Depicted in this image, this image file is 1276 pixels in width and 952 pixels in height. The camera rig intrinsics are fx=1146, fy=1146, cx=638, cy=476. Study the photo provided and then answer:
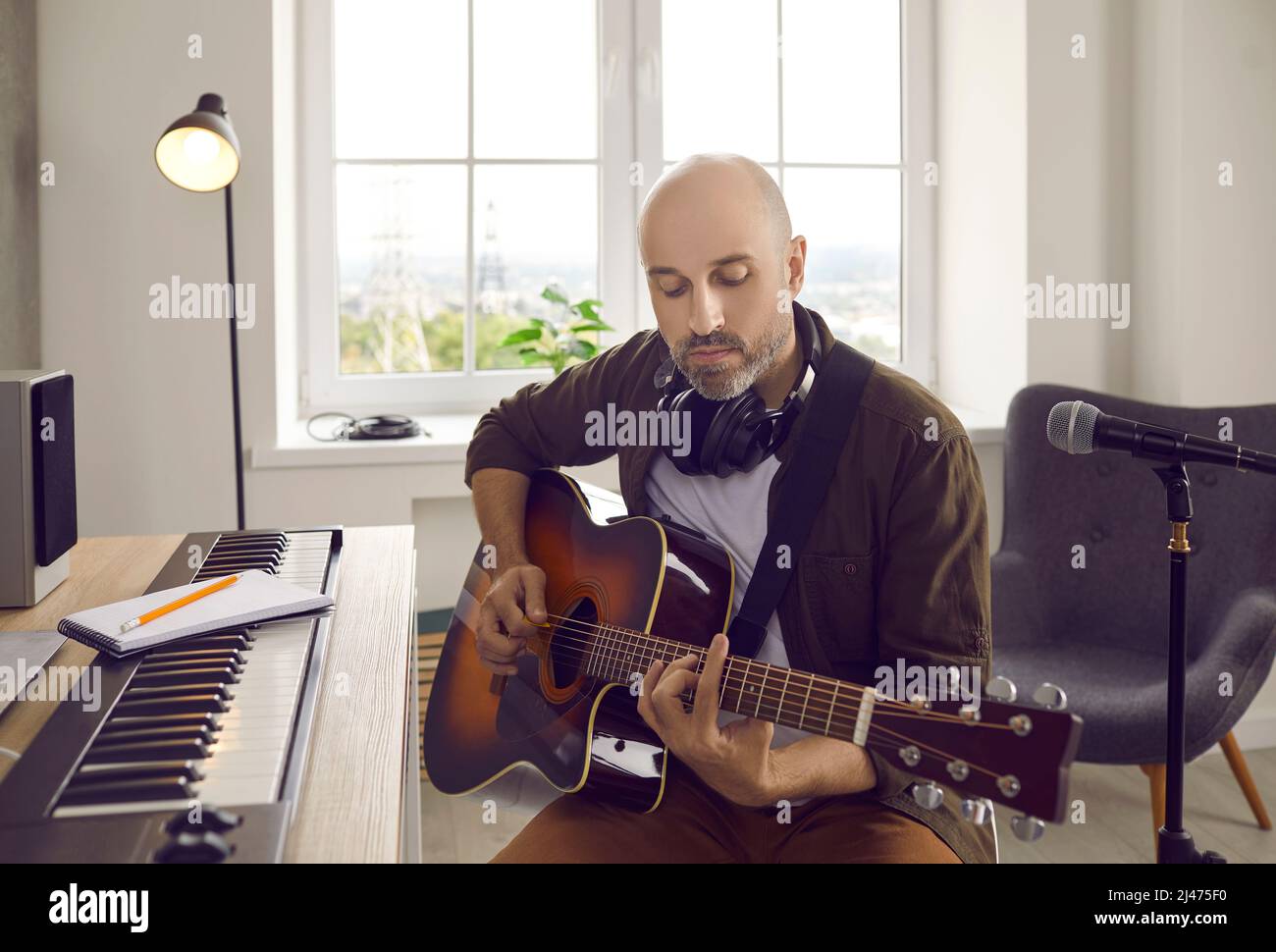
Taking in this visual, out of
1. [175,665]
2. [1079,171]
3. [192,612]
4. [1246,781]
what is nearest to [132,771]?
[175,665]

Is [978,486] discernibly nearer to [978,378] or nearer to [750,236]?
[750,236]

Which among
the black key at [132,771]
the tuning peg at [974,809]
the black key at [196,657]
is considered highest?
the black key at [196,657]

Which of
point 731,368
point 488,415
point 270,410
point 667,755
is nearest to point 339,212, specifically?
point 270,410

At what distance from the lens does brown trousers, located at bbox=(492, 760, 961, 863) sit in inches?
55.1

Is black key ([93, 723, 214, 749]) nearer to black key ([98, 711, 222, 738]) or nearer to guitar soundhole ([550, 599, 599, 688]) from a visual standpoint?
black key ([98, 711, 222, 738])

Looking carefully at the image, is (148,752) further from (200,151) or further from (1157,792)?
(1157,792)

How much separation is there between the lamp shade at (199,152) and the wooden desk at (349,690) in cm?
91

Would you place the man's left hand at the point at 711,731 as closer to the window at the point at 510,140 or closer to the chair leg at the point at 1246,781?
the chair leg at the point at 1246,781

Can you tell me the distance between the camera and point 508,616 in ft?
5.52

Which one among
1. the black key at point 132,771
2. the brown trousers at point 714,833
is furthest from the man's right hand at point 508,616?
the black key at point 132,771

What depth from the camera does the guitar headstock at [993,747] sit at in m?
1.03

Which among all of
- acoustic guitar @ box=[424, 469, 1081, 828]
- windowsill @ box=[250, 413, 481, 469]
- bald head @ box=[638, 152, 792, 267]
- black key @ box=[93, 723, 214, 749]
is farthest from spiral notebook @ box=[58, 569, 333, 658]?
windowsill @ box=[250, 413, 481, 469]

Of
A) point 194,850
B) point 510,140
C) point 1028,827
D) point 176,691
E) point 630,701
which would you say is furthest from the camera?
point 510,140

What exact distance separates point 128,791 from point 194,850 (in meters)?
0.14
